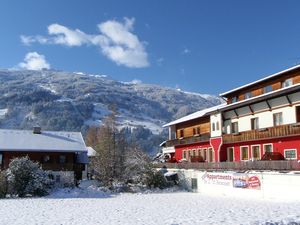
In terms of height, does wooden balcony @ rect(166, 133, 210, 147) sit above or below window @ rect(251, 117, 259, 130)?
below

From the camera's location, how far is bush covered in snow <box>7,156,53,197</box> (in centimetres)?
4097

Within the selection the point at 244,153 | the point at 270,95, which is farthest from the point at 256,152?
the point at 270,95

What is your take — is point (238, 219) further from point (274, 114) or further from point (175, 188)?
point (175, 188)

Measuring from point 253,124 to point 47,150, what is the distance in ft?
82.8

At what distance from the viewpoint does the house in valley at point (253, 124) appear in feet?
124

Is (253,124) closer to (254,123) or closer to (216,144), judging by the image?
(254,123)

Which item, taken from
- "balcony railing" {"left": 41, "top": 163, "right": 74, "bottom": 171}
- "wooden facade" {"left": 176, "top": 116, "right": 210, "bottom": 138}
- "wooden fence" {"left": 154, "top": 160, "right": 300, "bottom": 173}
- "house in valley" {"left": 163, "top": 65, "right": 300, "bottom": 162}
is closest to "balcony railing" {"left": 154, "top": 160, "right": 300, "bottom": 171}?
"wooden fence" {"left": 154, "top": 160, "right": 300, "bottom": 173}

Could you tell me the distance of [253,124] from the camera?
44.1 m

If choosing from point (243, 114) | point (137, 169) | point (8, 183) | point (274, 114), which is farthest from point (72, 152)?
point (274, 114)

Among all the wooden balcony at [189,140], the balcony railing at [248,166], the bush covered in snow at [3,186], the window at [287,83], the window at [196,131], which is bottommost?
the bush covered in snow at [3,186]

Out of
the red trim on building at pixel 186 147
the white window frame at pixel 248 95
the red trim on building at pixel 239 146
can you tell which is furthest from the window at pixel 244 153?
the red trim on building at pixel 186 147

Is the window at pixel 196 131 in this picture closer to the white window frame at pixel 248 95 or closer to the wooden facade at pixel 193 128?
the wooden facade at pixel 193 128

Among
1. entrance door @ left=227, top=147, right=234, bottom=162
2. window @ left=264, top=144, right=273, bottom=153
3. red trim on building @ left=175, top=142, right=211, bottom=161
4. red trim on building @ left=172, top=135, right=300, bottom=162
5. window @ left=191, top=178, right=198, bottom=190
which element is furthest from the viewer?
red trim on building @ left=175, top=142, right=211, bottom=161

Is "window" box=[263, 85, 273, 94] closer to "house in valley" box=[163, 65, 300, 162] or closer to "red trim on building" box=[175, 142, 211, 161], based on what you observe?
"house in valley" box=[163, 65, 300, 162]
